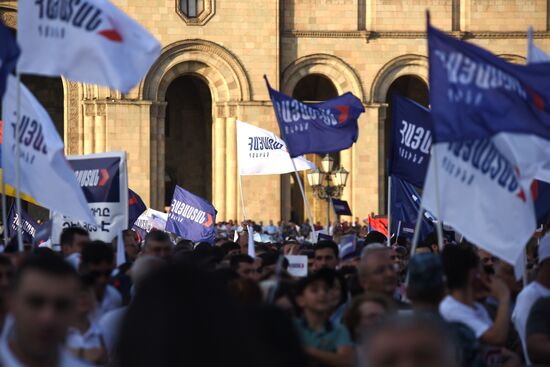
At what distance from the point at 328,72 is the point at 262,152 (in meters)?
17.2

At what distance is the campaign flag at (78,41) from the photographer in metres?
9.98

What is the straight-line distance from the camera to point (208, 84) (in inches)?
1551

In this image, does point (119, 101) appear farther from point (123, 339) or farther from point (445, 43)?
point (123, 339)

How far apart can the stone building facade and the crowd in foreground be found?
1008 inches

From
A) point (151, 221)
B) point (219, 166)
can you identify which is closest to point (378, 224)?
point (151, 221)

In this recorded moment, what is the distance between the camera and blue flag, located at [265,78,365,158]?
16.2 metres

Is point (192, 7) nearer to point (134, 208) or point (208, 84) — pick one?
point (208, 84)

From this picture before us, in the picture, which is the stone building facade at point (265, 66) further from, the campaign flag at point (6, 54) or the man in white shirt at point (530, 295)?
the man in white shirt at point (530, 295)

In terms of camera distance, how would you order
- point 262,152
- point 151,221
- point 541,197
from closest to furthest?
1. point 541,197
2. point 262,152
3. point 151,221

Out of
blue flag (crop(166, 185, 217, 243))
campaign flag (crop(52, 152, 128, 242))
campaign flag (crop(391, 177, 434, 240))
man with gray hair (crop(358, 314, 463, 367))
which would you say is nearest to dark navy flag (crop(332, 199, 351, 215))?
blue flag (crop(166, 185, 217, 243))

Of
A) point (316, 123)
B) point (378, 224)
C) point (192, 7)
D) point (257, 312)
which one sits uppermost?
point (192, 7)

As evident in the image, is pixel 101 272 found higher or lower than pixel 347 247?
higher

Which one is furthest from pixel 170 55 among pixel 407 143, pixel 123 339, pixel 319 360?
pixel 123 339

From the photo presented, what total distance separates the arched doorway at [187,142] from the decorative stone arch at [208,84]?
12.5 ft
